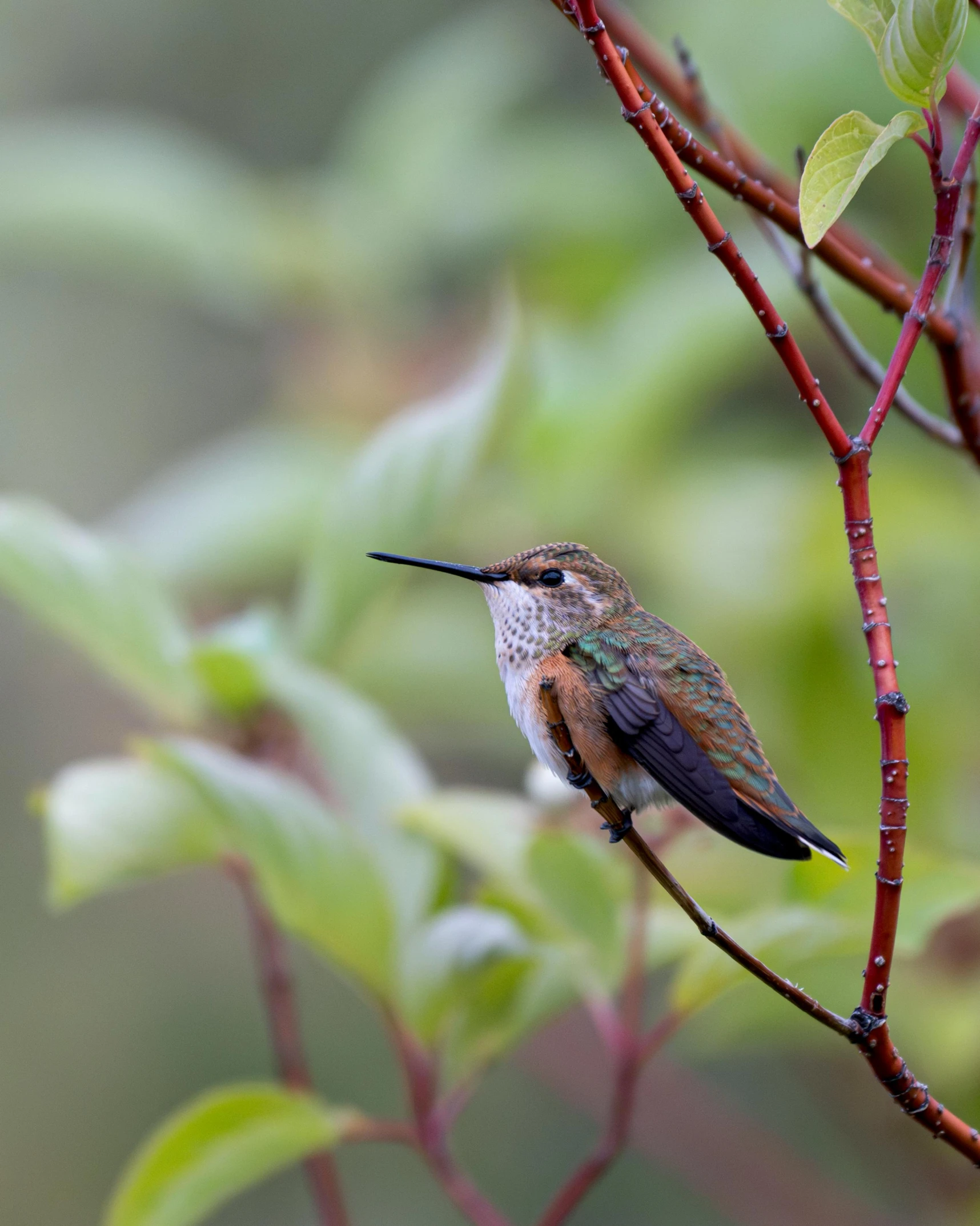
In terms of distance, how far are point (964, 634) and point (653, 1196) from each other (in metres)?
2.19

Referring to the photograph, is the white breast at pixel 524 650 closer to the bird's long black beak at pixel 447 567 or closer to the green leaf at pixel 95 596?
A: the bird's long black beak at pixel 447 567

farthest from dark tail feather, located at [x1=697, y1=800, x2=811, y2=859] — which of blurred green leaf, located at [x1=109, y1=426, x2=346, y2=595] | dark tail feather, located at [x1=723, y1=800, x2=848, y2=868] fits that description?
blurred green leaf, located at [x1=109, y1=426, x2=346, y2=595]

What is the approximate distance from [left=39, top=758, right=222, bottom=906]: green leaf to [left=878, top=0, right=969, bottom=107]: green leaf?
2.77 ft

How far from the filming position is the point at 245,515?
226 centimetres

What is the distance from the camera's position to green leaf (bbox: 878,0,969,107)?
2.11 feet

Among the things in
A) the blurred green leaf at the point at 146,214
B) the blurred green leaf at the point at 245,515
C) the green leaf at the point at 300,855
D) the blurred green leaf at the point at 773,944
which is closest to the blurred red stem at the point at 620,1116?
the blurred green leaf at the point at 773,944

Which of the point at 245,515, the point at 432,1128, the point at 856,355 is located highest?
the point at 245,515

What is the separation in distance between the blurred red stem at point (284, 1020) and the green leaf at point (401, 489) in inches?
12.7

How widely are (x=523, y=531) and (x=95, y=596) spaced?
112cm

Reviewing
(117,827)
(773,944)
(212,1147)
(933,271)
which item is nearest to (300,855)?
(117,827)

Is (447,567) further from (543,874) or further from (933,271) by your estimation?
(543,874)

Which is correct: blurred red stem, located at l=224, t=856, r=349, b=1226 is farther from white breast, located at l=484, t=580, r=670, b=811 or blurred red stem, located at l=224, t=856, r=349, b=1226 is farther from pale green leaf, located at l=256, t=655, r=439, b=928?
white breast, located at l=484, t=580, r=670, b=811

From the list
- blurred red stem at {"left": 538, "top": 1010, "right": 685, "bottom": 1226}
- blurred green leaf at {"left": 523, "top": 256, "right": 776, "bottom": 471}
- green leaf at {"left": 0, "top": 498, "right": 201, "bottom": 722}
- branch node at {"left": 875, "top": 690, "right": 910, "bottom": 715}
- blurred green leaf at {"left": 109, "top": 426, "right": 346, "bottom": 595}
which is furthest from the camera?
blurred green leaf at {"left": 109, "top": 426, "right": 346, "bottom": 595}

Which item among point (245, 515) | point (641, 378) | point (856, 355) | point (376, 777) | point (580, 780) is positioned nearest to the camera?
point (580, 780)
